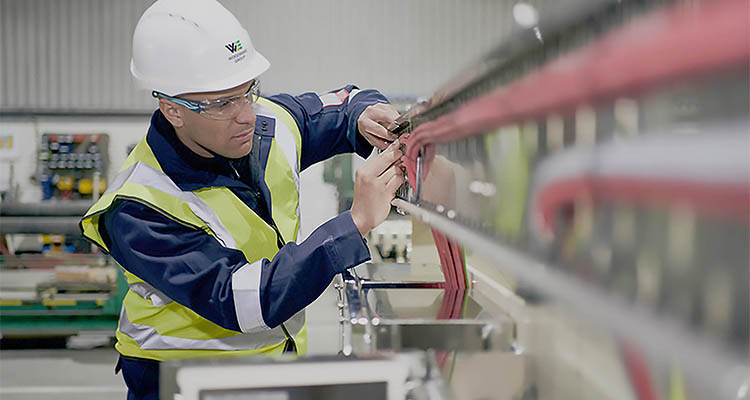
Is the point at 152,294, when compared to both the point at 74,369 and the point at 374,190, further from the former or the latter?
the point at 74,369

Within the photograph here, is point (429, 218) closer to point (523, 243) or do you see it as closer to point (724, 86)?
point (523, 243)

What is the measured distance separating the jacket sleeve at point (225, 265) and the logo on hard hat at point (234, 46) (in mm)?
426

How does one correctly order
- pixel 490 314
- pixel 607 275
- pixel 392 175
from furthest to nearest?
pixel 392 175 → pixel 490 314 → pixel 607 275

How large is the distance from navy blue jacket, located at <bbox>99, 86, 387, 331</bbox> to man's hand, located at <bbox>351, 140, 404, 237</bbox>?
0.10 ft

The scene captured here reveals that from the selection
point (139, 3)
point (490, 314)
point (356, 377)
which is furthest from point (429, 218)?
point (139, 3)

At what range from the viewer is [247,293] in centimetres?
135

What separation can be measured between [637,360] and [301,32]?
4957 millimetres

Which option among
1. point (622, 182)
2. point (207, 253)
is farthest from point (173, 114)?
point (622, 182)

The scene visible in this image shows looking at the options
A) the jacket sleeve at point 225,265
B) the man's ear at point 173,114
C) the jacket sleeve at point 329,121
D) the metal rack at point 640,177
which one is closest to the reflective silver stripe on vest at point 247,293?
the jacket sleeve at point 225,265

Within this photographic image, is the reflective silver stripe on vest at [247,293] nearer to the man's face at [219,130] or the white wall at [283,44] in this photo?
the man's face at [219,130]

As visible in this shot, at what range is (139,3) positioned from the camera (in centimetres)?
505

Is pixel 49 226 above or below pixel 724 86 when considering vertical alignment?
below

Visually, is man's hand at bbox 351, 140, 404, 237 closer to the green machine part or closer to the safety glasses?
the safety glasses

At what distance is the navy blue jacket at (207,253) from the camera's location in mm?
1312
